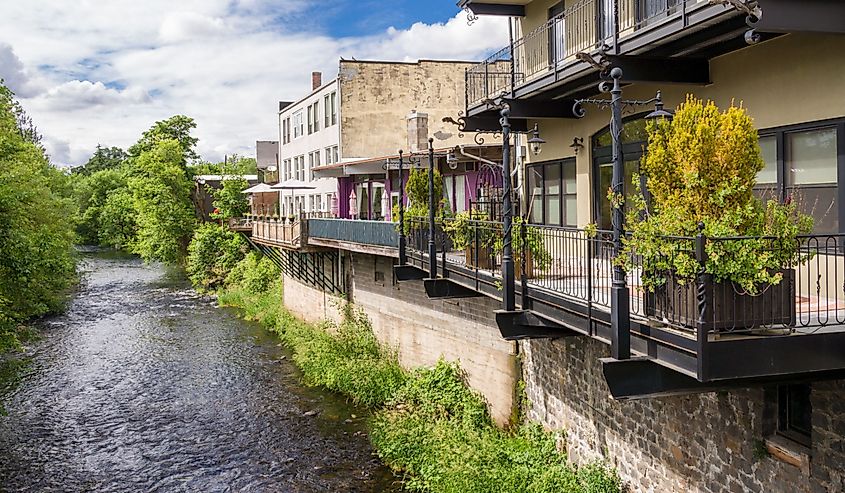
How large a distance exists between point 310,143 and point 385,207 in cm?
1351

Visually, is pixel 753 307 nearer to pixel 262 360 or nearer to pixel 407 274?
pixel 407 274

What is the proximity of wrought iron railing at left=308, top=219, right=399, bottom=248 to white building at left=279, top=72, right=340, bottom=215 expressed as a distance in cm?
997

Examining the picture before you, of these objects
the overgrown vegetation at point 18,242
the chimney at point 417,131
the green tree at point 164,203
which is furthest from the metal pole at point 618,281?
the green tree at point 164,203

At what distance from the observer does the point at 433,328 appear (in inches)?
774

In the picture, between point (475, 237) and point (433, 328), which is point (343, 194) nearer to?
point (433, 328)

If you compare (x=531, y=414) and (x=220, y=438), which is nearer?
(x=531, y=414)

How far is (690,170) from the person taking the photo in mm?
7484

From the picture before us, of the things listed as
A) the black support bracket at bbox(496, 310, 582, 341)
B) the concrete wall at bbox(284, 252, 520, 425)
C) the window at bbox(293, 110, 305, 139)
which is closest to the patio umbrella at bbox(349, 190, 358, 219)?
the concrete wall at bbox(284, 252, 520, 425)

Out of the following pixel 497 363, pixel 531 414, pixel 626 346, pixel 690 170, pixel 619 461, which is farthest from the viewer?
pixel 497 363

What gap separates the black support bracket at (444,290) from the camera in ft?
51.0

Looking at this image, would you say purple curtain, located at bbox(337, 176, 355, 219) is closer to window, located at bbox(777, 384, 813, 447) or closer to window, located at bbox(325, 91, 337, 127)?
window, located at bbox(325, 91, 337, 127)

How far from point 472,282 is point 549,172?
14.7 feet

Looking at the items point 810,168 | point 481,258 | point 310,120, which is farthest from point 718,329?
point 310,120

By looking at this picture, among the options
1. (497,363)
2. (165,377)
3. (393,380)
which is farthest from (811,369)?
(165,377)
